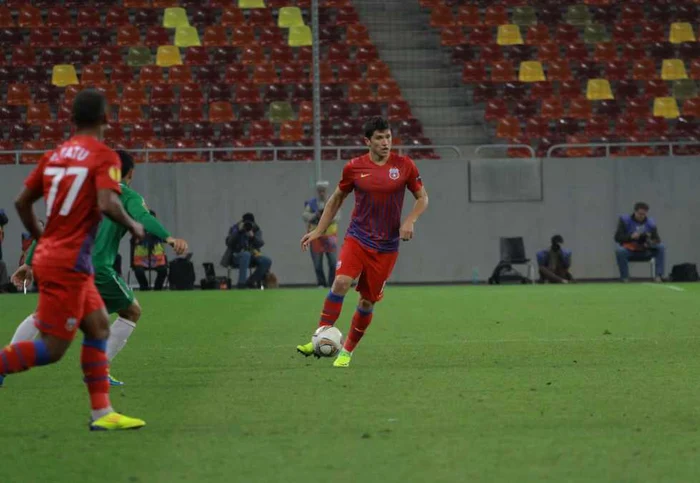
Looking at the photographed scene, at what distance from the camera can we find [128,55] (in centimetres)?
3097

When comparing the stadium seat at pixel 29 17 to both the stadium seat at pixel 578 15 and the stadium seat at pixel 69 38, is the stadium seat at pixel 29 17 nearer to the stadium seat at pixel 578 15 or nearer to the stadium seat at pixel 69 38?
the stadium seat at pixel 69 38

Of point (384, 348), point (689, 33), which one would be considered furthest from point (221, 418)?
point (689, 33)

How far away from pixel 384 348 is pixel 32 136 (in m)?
18.6

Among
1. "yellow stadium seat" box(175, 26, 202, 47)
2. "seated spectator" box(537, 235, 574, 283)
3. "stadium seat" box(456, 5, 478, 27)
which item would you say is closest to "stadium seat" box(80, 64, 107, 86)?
"yellow stadium seat" box(175, 26, 202, 47)

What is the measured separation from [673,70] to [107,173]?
26.8 meters

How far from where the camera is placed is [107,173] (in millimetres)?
6605

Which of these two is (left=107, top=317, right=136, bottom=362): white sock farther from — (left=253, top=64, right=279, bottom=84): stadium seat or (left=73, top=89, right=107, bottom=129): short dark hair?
(left=253, top=64, right=279, bottom=84): stadium seat

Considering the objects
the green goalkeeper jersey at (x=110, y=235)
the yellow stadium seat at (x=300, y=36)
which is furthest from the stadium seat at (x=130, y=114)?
the green goalkeeper jersey at (x=110, y=235)

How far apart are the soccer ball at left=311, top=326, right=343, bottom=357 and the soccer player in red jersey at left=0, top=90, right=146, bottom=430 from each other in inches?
158

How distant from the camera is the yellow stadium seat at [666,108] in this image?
30.1 metres

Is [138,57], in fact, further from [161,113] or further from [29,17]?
[29,17]

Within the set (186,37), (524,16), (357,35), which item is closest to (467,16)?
(524,16)

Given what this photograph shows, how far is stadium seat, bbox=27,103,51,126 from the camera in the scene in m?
29.2

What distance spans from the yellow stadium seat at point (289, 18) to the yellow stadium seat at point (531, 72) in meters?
5.47
